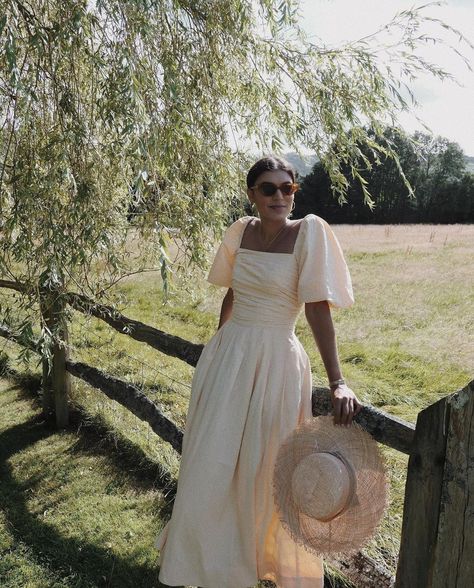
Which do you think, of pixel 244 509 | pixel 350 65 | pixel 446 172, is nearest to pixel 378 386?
pixel 350 65

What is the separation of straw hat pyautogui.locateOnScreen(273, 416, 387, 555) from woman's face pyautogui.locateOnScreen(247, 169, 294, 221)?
0.88 metres

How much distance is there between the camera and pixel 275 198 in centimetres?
260

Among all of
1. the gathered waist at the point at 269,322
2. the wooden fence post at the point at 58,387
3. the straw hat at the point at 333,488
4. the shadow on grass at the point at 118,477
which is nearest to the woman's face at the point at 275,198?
the gathered waist at the point at 269,322

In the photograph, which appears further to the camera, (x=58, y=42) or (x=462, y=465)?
(x=58, y=42)

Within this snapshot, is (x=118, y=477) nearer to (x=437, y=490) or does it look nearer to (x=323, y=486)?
(x=323, y=486)

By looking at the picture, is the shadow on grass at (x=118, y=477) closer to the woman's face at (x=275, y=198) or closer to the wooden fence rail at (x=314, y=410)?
the wooden fence rail at (x=314, y=410)

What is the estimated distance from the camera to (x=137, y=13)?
312 centimetres

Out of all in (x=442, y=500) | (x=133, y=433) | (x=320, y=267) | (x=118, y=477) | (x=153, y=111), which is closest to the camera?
(x=442, y=500)

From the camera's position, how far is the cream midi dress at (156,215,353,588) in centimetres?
248

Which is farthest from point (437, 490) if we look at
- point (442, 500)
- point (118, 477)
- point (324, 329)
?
point (118, 477)

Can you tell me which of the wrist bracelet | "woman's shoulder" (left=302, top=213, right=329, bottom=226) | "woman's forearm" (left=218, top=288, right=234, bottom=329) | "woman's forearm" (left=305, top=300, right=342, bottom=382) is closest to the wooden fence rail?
the wrist bracelet

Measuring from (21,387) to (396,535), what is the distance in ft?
13.2

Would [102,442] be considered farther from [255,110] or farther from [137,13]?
[137,13]

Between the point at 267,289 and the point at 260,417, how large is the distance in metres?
0.53
